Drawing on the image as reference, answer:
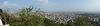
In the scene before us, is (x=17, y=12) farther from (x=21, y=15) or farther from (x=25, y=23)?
(x=25, y=23)

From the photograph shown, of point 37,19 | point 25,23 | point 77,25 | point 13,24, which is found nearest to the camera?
point 13,24

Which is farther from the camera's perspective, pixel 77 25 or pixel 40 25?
pixel 77 25

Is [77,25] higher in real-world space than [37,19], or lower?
lower

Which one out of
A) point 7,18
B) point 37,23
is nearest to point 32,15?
point 37,23

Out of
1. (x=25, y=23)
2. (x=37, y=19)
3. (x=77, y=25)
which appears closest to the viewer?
(x=25, y=23)

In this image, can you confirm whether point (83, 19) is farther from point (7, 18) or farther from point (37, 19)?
point (7, 18)

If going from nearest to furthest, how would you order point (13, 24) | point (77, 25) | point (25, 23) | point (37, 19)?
point (13, 24), point (25, 23), point (37, 19), point (77, 25)

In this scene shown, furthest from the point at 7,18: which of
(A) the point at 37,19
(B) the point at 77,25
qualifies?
(B) the point at 77,25

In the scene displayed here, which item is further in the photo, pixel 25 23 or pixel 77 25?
pixel 77 25

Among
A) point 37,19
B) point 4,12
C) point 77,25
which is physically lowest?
point 77,25
